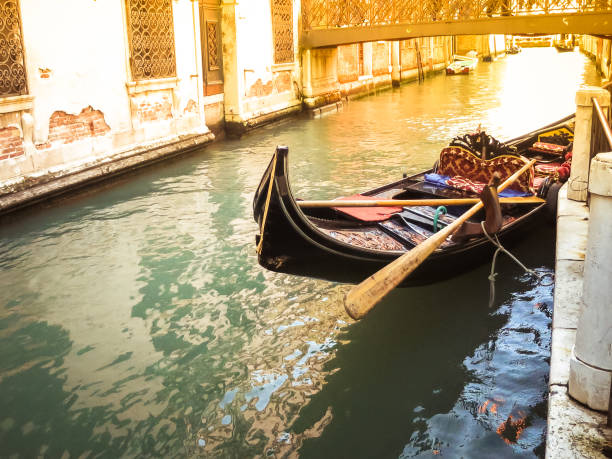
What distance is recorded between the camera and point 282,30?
1148 cm

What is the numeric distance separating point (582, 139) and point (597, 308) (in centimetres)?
261

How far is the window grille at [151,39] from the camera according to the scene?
740 cm

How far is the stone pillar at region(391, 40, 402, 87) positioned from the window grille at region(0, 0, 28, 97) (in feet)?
45.5

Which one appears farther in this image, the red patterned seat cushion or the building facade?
the building facade

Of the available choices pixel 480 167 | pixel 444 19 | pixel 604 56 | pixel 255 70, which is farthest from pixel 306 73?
pixel 604 56

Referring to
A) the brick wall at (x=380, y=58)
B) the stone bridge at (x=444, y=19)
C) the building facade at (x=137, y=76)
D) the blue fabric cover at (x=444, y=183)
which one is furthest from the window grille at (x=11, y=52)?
the brick wall at (x=380, y=58)

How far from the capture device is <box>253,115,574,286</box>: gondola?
3367 millimetres

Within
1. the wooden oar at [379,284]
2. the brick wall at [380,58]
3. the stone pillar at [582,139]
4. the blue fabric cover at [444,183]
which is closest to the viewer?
the wooden oar at [379,284]

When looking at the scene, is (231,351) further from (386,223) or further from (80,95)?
(80,95)

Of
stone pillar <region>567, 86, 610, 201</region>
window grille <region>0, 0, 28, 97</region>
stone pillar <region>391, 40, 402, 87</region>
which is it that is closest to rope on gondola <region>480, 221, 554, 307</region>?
stone pillar <region>567, 86, 610, 201</region>

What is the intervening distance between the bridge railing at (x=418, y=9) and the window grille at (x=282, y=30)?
0.66m

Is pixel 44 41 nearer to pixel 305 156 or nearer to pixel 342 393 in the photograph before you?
pixel 305 156

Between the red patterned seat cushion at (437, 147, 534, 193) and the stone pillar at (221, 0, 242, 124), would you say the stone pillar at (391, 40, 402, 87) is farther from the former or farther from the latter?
the red patterned seat cushion at (437, 147, 534, 193)

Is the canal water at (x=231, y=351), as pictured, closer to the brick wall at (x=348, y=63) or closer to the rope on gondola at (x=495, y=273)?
the rope on gondola at (x=495, y=273)
